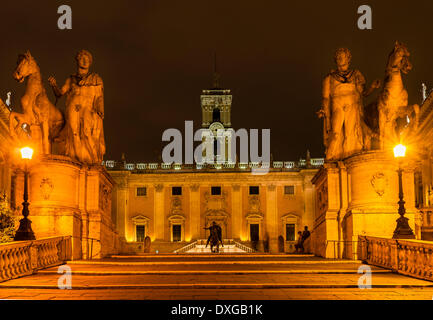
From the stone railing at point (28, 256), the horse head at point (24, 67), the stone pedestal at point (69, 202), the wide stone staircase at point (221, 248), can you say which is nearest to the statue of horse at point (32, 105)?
the horse head at point (24, 67)

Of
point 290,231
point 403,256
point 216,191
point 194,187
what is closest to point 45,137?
point 403,256

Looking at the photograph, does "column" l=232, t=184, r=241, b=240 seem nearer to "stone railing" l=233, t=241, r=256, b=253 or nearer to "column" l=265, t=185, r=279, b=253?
"column" l=265, t=185, r=279, b=253

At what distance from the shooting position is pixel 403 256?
13.8 metres

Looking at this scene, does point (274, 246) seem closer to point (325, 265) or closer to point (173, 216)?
point (173, 216)

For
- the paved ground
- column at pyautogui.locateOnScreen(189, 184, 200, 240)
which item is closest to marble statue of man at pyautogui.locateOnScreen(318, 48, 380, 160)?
the paved ground

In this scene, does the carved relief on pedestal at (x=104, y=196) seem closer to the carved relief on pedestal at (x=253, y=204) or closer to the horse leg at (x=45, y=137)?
the horse leg at (x=45, y=137)

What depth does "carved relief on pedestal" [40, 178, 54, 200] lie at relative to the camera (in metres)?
18.8

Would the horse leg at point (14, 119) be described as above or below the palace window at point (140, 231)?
above

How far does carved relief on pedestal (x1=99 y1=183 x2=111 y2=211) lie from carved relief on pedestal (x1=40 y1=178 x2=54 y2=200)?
244 centimetres

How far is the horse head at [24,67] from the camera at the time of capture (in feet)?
62.4

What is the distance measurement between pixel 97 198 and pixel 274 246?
150 ft

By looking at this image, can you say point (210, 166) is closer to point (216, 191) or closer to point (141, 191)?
point (216, 191)

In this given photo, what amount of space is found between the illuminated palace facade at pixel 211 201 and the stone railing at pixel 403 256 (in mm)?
49394
